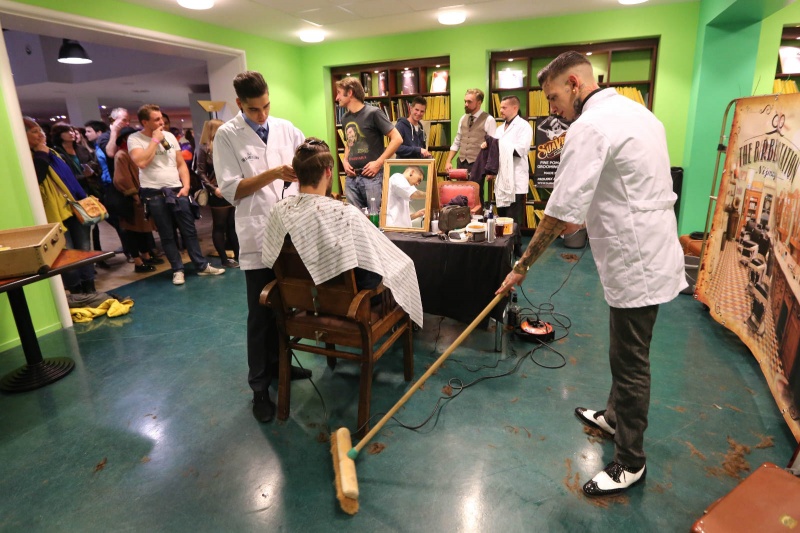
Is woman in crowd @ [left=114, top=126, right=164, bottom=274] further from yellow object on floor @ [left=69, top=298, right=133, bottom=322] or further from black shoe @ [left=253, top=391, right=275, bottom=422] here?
black shoe @ [left=253, top=391, right=275, bottom=422]

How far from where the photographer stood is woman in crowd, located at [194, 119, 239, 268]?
447 centimetres

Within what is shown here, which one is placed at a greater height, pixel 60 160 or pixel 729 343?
pixel 60 160

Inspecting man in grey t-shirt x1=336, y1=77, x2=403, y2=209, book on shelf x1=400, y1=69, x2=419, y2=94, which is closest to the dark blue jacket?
man in grey t-shirt x1=336, y1=77, x2=403, y2=209

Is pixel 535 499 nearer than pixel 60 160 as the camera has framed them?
Yes

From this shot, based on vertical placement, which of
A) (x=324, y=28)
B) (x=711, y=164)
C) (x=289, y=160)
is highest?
(x=324, y=28)

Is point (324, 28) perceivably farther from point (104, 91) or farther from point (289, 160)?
point (104, 91)

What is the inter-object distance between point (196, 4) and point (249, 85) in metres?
2.90

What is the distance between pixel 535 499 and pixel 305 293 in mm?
1220

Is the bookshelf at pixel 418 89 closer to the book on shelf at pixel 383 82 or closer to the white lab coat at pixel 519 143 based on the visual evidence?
the book on shelf at pixel 383 82

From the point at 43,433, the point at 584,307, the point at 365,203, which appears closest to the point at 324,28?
the point at 365,203

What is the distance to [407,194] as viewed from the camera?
2.93 m

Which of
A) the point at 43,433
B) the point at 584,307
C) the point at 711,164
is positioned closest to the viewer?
the point at 43,433

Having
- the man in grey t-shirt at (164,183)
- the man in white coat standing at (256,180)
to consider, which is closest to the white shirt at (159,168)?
the man in grey t-shirt at (164,183)

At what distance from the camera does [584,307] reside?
3387mm
